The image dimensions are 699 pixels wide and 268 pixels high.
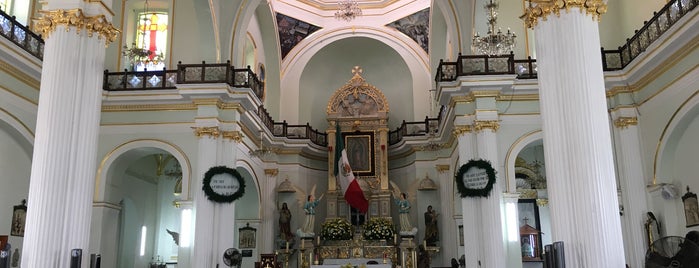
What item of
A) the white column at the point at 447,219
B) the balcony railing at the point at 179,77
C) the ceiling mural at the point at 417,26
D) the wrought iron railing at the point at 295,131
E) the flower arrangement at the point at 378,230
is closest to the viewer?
the balcony railing at the point at 179,77

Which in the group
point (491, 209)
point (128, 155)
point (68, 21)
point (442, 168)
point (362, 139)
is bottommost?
point (491, 209)

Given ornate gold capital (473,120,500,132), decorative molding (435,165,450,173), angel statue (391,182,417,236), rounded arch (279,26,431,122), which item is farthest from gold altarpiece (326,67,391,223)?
ornate gold capital (473,120,500,132)

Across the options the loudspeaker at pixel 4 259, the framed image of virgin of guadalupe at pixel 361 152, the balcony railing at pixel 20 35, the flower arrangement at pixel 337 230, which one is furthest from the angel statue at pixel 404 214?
the loudspeaker at pixel 4 259

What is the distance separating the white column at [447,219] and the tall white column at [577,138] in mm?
11199

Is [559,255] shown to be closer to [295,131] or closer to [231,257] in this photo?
[231,257]

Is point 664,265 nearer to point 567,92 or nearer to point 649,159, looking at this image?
point 567,92

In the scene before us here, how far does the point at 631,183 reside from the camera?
13867 mm

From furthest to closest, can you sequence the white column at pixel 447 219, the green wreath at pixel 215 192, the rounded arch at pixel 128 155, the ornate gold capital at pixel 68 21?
the white column at pixel 447 219 → the rounded arch at pixel 128 155 → the green wreath at pixel 215 192 → the ornate gold capital at pixel 68 21

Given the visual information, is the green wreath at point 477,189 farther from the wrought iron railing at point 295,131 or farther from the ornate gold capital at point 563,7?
the wrought iron railing at point 295,131

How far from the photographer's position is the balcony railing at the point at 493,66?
14367 mm

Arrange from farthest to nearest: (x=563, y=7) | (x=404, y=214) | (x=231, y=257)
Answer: (x=404, y=214), (x=231, y=257), (x=563, y=7)

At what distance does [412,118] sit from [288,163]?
17.3 ft

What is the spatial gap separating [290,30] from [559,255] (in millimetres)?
16937

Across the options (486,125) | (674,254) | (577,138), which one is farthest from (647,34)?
(577,138)
